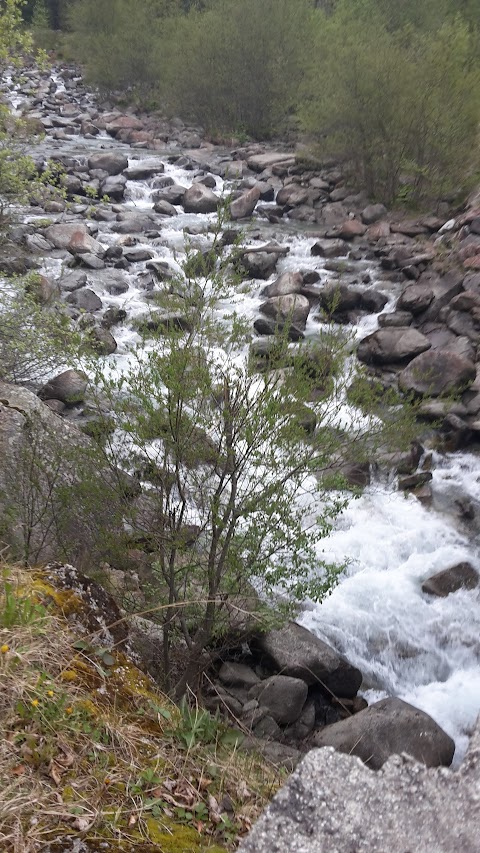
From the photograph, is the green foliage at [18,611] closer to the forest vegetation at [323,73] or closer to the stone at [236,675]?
the stone at [236,675]

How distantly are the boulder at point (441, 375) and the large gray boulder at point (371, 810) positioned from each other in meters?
10.6

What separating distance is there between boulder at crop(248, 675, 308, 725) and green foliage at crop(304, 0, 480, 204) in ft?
60.7

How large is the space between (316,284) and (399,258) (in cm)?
288

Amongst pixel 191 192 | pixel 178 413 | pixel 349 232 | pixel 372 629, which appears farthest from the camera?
pixel 191 192

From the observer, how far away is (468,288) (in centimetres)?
1547

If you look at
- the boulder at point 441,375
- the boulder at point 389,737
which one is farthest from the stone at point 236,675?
the boulder at point 441,375

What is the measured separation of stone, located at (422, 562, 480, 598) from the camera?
8.74 meters

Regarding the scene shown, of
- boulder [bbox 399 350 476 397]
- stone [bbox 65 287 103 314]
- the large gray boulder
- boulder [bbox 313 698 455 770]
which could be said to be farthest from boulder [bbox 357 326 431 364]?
the large gray boulder

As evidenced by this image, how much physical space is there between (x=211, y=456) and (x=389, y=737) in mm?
3078

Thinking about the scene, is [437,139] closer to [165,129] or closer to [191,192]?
[191,192]

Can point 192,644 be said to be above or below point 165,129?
below

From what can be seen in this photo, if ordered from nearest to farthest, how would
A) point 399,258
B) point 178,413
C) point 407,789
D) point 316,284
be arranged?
point 407,789, point 178,413, point 316,284, point 399,258

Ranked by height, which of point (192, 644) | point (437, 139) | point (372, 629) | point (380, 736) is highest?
point (437, 139)

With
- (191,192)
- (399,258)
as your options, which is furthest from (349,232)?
(191,192)
